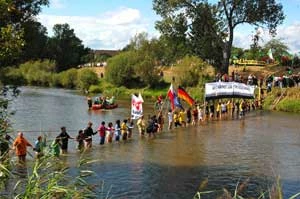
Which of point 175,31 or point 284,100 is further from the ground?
point 175,31

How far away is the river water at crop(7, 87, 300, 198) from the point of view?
17.6 m

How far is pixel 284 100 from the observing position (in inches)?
1865

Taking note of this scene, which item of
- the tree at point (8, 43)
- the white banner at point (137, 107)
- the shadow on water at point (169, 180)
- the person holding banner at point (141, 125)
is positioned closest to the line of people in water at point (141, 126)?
the person holding banner at point (141, 125)

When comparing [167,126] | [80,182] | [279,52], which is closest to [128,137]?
[167,126]

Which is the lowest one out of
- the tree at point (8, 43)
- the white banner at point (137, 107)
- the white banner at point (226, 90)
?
the white banner at point (137, 107)

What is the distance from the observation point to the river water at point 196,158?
1756 cm

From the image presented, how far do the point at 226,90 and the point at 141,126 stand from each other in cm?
1246

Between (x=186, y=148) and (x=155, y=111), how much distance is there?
23236mm

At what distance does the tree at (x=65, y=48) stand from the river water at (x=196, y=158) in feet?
299

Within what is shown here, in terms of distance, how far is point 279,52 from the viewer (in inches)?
3462

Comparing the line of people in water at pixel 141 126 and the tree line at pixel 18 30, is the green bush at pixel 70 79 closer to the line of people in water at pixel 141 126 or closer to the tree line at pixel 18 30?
the line of people in water at pixel 141 126

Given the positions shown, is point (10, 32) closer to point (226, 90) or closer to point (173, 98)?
point (173, 98)

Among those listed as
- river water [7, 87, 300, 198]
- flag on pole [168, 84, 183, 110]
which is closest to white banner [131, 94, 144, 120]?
river water [7, 87, 300, 198]

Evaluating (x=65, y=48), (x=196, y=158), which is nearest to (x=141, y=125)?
(x=196, y=158)
